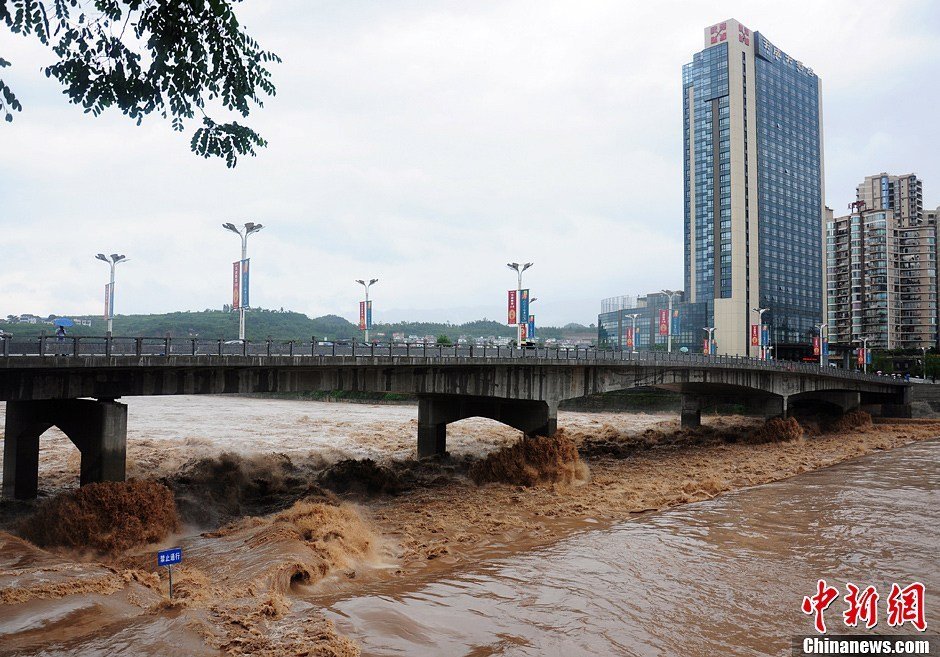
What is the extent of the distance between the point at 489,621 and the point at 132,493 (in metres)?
14.4

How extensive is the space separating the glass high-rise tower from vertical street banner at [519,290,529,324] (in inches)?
2942

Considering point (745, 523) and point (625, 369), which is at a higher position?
point (625, 369)

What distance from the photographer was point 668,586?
1536 centimetres

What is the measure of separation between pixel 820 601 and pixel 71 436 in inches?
944

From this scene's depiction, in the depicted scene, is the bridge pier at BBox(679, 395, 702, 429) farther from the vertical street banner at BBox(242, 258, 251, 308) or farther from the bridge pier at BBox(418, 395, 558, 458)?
the vertical street banner at BBox(242, 258, 251, 308)

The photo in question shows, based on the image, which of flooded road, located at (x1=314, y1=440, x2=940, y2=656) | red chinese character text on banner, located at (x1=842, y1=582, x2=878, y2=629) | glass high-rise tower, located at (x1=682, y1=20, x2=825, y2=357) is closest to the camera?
flooded road, located at (x1=314, y1=440, x2=940, y2=656)

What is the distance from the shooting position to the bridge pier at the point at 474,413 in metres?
37.1

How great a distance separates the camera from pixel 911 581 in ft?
52.1

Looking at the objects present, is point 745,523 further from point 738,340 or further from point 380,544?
point 738,340

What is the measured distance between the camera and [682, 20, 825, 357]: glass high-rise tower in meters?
113

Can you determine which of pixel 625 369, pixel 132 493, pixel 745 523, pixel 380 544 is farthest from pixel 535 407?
pixel 132 493

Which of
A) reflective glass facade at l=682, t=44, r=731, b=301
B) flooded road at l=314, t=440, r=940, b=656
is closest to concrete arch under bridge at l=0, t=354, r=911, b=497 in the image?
flooded road at l=314, t=440, r=940, b=656

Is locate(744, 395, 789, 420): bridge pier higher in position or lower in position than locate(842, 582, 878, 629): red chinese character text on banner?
higher

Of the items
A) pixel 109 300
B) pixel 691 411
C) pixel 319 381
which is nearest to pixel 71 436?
pixel 319 381
